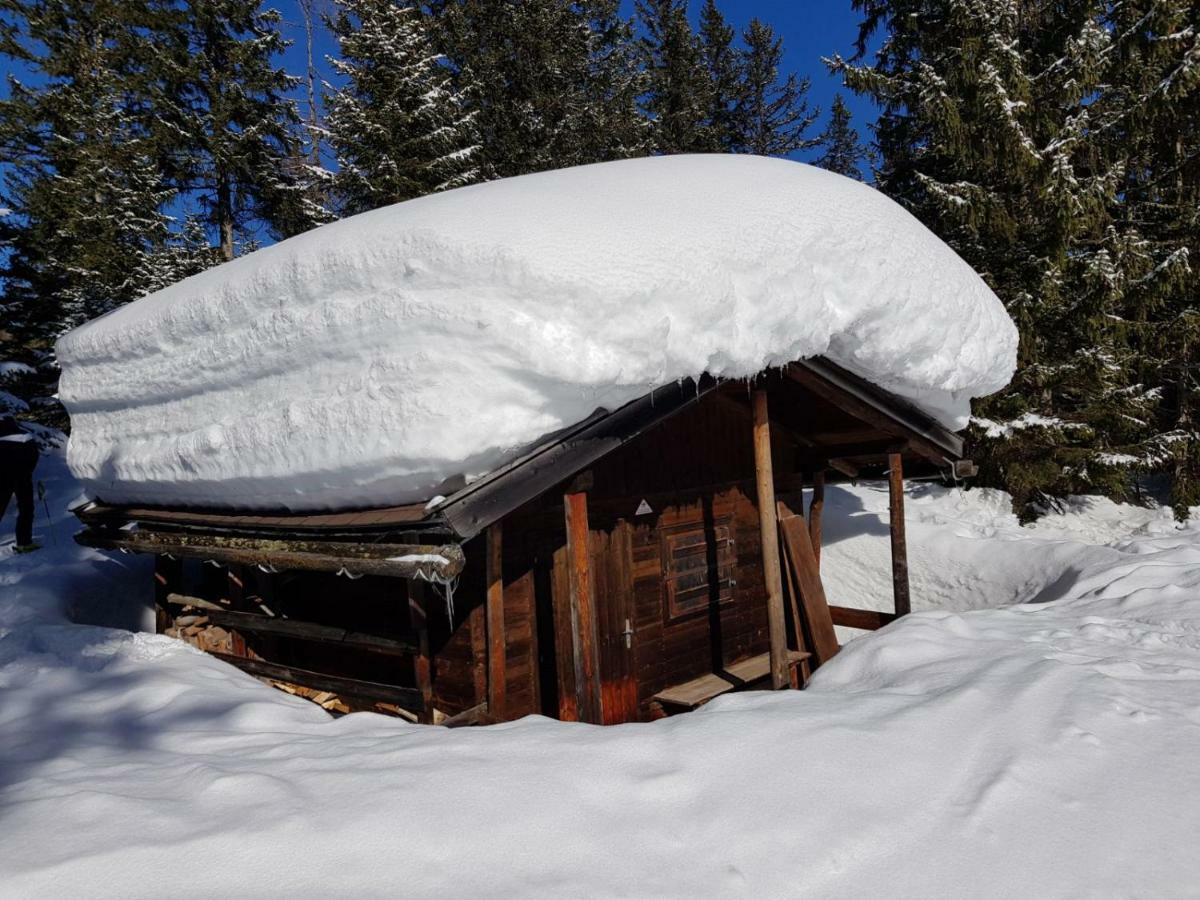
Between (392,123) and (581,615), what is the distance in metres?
15.6

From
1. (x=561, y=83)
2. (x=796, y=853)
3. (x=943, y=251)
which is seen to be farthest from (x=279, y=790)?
(x=561, y=83)

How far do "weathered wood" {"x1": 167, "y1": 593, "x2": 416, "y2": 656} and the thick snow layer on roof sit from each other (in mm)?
1130

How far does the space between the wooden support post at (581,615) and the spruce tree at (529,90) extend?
17.1 m

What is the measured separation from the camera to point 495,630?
17.3 ft

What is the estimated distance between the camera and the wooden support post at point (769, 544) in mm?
6000

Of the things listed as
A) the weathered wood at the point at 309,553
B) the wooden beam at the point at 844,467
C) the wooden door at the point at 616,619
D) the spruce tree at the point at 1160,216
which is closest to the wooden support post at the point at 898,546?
the wooden beam at the point at 844,467

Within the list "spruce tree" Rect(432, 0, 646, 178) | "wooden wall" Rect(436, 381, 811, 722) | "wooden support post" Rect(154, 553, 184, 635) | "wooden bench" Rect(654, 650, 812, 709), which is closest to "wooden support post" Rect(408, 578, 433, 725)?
"wooden wall" Rect(436, 381, 811, 722)

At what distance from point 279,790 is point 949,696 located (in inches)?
130

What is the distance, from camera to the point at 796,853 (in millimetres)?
2564

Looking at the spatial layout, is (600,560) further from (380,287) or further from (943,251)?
(943,251)

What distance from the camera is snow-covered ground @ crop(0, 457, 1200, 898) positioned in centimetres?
239

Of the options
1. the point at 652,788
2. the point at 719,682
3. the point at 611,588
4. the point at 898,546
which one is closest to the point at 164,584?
the point at 611,588

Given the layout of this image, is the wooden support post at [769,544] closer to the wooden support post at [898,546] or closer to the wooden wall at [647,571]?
the wooden wall at [647,571]

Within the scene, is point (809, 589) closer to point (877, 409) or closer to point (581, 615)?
point (877, 409)
